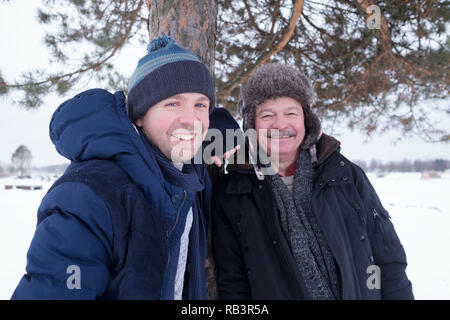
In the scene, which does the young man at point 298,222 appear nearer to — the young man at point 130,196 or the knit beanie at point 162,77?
the young man at point 130,196

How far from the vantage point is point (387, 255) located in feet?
4.66

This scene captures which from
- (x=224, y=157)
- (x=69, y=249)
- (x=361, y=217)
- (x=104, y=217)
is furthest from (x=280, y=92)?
(x=69, y=249)

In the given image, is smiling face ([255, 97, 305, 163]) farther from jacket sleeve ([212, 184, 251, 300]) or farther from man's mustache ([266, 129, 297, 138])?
jacket sleeve ([212, 184, 251, 300])

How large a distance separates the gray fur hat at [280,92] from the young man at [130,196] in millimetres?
406

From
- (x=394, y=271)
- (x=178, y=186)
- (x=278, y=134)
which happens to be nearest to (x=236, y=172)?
(x=278, y=134)

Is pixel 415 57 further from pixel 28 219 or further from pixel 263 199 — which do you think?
pixel 28 219

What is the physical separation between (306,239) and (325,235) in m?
0.10

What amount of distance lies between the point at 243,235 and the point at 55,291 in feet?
2.70

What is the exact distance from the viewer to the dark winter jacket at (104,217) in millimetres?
769

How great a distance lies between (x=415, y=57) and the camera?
3.20 meters

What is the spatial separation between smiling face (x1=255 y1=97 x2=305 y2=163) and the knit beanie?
0.44 meters

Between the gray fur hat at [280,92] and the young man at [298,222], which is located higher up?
the gray fur hat at [280,92]
